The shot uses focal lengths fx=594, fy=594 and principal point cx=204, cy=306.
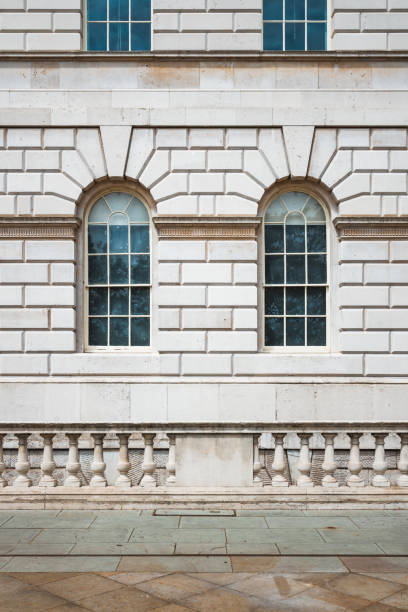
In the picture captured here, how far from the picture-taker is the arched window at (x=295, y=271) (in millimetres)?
12297

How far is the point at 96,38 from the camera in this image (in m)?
12.5

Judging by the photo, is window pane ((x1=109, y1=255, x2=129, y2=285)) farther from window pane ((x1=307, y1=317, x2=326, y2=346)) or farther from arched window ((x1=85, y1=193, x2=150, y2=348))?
window pane ((x1=307, y1=317, x2=326, y2=346))

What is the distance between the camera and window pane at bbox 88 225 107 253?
40.4ft

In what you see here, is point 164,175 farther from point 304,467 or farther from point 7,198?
point 304,467

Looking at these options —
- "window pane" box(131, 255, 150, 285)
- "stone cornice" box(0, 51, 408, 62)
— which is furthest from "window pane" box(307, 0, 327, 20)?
"window pane" box(131, 255, 150, 285)

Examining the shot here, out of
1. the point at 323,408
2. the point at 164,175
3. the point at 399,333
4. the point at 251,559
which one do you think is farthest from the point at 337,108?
the point at 251,559

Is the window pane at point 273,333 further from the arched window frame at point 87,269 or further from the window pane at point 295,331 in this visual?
the arched window frame at point 87,269

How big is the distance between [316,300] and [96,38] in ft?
23.6

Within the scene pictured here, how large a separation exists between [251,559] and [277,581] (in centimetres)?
65

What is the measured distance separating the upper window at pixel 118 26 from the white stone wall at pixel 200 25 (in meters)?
0.45

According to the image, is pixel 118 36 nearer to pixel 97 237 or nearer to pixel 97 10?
pixel 97 10

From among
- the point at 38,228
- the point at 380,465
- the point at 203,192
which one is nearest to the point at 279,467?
the point at 380,465

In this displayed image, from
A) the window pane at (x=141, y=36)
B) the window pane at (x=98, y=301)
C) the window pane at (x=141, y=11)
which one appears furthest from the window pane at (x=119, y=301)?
the window pane at (x=141, y=11)

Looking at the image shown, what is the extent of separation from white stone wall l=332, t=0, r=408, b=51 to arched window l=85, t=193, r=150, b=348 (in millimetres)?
5452
